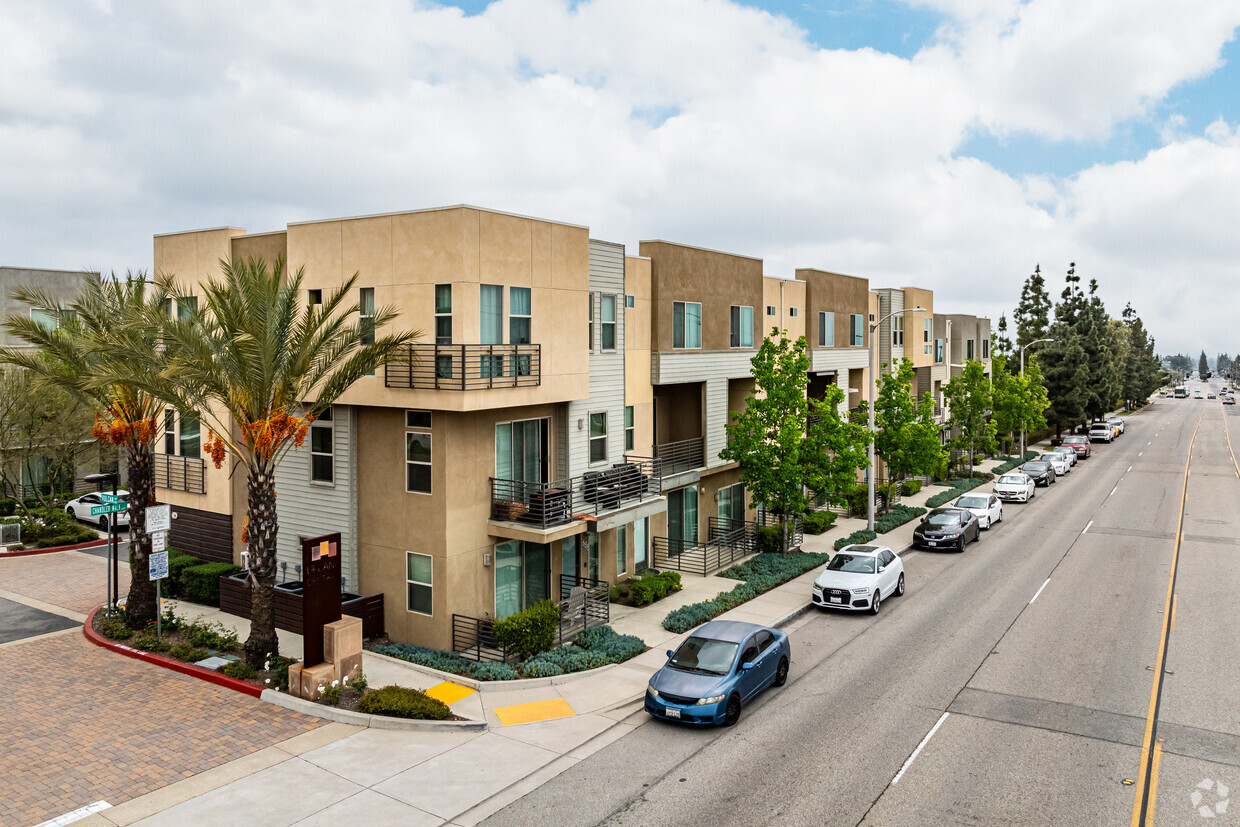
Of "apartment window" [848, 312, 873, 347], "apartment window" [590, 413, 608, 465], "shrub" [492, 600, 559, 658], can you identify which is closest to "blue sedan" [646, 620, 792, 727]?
"shrub" [492, 600, 559, 658]

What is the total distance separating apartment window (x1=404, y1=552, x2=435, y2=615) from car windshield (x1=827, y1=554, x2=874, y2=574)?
11426 mm

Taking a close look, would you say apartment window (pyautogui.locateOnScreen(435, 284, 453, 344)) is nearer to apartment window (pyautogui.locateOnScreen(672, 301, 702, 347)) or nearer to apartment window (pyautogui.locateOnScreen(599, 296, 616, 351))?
apartment window (pyautogui.locateOnScreen(599, 296, 616, 351))

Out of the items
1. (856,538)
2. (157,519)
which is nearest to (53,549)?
(157,519)

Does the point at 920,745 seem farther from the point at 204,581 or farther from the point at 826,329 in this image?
the point at 826,329

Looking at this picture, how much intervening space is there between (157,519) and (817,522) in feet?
76.8

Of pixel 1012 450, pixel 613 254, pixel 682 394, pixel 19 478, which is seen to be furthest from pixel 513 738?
pixel 1012 450

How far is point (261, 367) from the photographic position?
16766mm

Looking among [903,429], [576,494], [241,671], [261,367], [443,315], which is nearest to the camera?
[261,367]

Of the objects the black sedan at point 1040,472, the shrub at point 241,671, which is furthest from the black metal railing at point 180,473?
the black sedan at point 1040,472

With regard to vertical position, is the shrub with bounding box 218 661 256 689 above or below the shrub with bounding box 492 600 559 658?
below

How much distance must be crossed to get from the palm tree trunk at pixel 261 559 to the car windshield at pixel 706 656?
8.32 metres

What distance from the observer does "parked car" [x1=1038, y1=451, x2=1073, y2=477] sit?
5241 cm

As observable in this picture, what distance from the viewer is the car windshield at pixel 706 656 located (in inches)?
626

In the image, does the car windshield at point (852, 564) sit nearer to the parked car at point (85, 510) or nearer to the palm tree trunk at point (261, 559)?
the palm tree trunk at point (261, 559)
